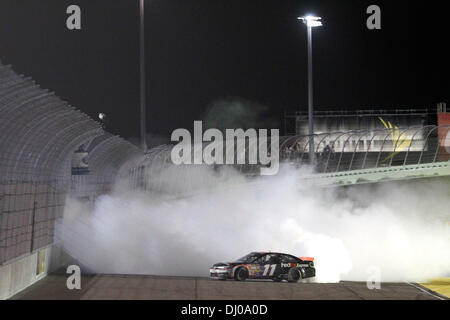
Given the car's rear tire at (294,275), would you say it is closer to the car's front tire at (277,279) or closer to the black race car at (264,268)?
the black race car at (264,268)

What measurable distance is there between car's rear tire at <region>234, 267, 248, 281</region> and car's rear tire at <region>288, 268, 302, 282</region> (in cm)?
132

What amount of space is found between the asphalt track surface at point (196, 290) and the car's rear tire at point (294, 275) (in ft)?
3.15

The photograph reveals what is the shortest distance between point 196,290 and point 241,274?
9.41ft

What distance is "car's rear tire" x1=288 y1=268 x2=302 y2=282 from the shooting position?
19.5 metres

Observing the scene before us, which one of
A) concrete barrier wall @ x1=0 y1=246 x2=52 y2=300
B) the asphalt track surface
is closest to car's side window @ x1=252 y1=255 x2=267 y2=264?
the asphalt track surface

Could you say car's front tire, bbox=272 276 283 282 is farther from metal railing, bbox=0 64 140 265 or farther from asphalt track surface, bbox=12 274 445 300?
metal railing, bbox=0 64 140 265

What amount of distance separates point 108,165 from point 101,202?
2.09 metres

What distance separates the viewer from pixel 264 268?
19188 mm

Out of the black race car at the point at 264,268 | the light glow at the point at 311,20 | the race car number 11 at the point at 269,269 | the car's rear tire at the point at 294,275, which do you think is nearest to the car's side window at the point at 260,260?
the black race car at the point at 264,268

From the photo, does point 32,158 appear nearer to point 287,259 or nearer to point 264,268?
point 264,268

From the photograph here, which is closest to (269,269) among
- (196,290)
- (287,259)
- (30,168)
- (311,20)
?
(287,259)

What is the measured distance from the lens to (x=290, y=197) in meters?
28.7

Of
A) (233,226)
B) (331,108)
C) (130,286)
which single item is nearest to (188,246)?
(233,226)

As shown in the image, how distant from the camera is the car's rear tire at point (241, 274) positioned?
18803 mm
